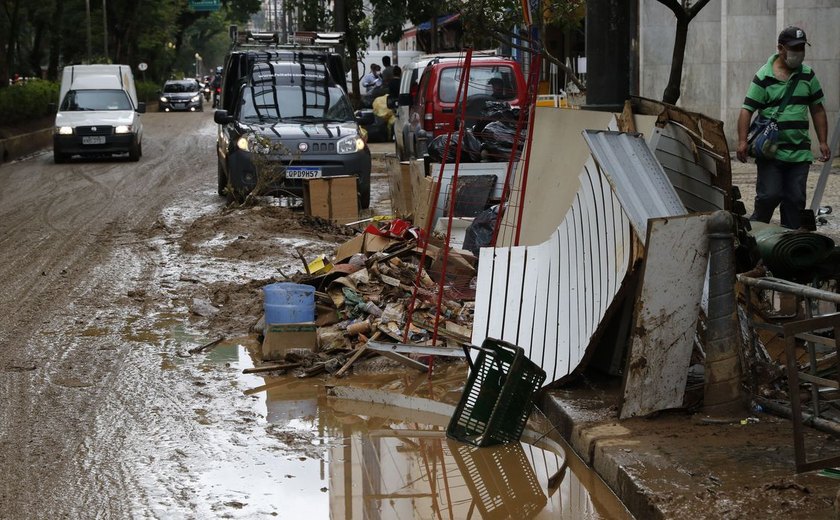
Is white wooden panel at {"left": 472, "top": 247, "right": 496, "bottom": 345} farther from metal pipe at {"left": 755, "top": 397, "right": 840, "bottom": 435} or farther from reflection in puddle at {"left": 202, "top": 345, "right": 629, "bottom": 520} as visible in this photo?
metal pipe at {"left": 755, "top": 397, "right": 840, "bottom": 435}

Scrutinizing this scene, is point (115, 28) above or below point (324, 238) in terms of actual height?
above

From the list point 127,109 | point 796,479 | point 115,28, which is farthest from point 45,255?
point 115,28

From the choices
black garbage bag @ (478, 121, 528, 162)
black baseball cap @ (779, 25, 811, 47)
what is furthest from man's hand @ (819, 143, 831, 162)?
black garbage bag @ (478, 121, 528, 162)

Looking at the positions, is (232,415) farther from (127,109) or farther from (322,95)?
(127,109)

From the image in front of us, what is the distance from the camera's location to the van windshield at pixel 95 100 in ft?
84.9

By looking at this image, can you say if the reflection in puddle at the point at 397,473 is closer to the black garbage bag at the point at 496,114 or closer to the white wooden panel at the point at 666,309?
the white wooden panel at the point at 666,309

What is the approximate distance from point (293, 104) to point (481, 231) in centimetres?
757

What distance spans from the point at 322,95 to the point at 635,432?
1220 centimetres

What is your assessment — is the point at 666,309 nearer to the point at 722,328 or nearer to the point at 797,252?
the point at 722,328

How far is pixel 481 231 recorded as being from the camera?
9.66 m

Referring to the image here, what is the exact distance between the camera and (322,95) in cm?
1683

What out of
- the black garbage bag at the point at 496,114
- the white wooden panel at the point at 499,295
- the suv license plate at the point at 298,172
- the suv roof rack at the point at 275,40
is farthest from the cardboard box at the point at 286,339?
the suv roof rack at the point at 275,40

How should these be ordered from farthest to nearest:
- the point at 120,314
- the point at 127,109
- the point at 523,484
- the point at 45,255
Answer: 1. the point at 127,109
2. the point at 45,255
3. the point at 120,314
4. the point at 523,484

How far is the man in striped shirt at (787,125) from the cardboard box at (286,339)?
136 inches
